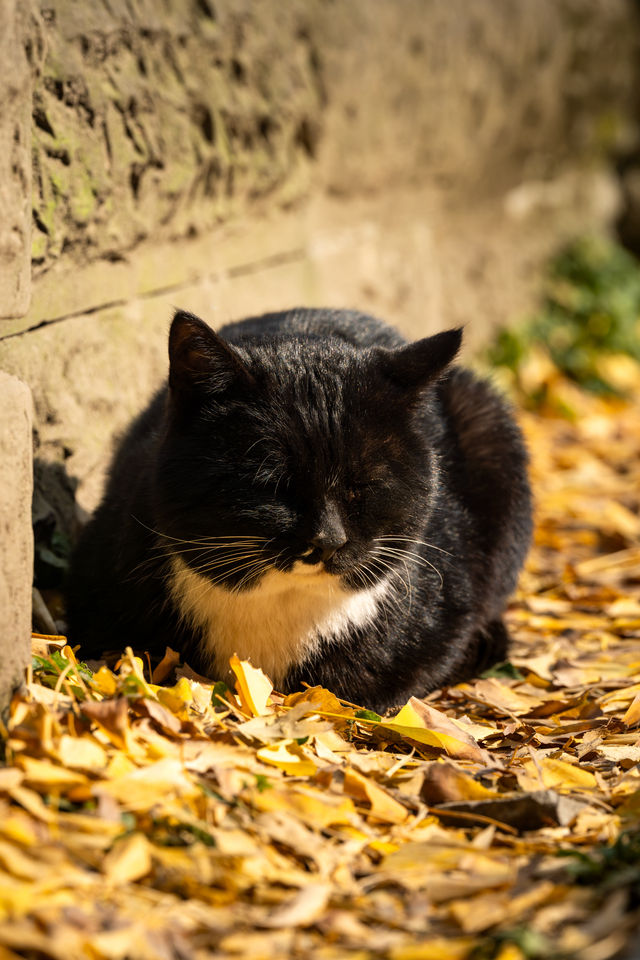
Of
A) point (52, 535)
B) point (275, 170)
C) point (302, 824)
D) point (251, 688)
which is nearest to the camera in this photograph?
point (302, 824)

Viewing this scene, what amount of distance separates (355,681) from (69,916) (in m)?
1.32

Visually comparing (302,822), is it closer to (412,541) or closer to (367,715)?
(367,715)

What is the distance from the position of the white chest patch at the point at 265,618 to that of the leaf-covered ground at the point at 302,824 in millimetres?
127

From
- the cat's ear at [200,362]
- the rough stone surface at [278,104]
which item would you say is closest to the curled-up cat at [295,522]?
the cat's ear at [200,362]

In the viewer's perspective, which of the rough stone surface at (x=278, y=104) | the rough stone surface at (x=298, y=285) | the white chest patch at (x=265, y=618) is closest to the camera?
the white chest patch at (x=265, y=618)

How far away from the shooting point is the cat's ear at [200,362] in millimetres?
2354

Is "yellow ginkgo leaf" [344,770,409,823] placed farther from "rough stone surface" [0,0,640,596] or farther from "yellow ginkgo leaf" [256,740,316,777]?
"rough stone surface" [0,0,640,596]

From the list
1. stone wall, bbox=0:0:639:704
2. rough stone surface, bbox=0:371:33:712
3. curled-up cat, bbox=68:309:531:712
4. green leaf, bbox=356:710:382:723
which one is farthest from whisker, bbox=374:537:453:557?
rough stone surface, bbox=0:371:33:712

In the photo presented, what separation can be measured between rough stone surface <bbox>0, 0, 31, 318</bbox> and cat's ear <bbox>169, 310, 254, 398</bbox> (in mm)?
338

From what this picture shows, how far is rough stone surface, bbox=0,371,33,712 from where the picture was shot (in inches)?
80.0

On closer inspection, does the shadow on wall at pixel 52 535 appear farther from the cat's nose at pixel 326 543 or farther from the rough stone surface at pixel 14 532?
the cat's nose at pixel 326 543

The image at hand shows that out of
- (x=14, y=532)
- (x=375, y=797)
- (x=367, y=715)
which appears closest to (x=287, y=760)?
(x=375, y=797)

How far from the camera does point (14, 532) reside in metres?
2.08

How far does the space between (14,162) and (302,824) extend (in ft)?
4.47
